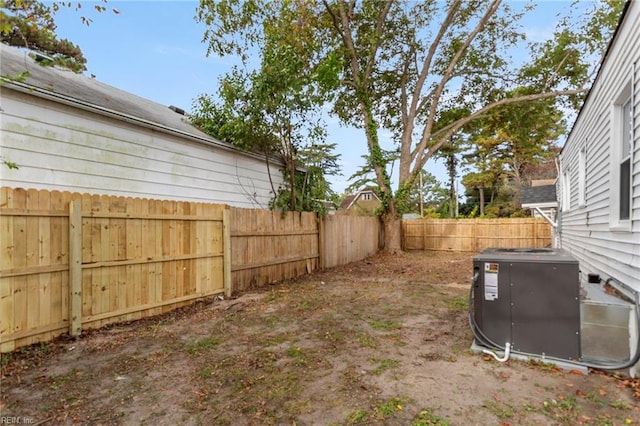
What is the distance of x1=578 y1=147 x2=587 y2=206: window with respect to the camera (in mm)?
5558

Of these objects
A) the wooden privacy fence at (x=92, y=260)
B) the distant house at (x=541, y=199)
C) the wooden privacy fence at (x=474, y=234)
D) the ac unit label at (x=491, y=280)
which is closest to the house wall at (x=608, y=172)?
the ac unit label at (x=491, y=280)

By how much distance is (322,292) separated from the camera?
659cm

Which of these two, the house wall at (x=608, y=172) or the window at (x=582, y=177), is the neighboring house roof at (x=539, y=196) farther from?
the window at (x=582, y=177)

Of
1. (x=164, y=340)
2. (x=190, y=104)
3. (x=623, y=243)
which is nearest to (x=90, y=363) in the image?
(x=164, y=340)

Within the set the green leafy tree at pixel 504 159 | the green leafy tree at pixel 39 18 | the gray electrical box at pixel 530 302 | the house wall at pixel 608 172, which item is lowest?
the gray electrical box at pixel 530 302

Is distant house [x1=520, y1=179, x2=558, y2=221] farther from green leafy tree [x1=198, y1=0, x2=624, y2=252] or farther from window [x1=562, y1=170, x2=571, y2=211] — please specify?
window [x1=562, y1=170, x2=571, y2=211]

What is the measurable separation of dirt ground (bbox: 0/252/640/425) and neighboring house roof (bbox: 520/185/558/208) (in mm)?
9992

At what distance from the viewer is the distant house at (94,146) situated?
443 cm

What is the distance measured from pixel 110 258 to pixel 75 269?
45cm

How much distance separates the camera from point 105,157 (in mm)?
5449

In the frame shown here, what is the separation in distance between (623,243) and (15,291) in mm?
6169

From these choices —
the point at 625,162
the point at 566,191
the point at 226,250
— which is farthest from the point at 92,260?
the point at 566,191

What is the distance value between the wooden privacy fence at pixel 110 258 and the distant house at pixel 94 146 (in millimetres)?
1163

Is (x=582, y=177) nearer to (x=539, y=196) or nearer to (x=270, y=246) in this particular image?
(x=270, y=246)
